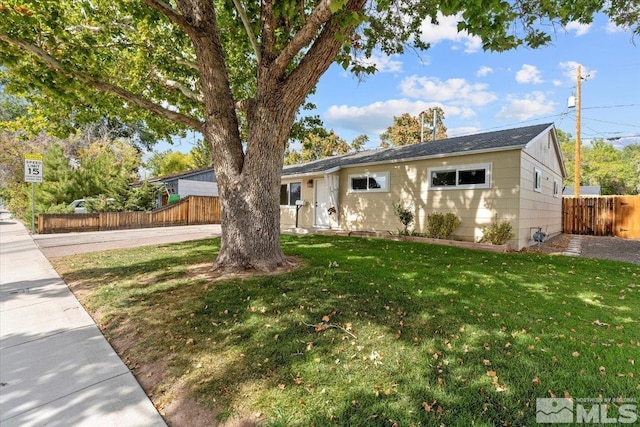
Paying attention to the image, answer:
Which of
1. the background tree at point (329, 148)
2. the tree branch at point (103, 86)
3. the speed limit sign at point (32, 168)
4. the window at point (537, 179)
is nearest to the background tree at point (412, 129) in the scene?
the background tree at point (329, 148)

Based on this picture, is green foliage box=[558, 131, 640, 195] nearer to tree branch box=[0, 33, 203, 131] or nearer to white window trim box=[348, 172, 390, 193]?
white window trim box=[348, 172, 390, 193]

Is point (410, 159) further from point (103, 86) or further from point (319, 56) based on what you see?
point (103, 86)

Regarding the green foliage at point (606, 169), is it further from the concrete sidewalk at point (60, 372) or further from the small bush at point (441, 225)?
the concrete sidewalk at point (60, 372)

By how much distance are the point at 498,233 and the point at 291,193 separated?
29.7 ft

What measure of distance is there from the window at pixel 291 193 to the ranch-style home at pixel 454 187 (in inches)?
1.9

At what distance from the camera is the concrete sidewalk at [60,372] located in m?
2.17

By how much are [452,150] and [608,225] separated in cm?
1021

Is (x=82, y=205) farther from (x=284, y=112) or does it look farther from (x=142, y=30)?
(x=284, y=112)

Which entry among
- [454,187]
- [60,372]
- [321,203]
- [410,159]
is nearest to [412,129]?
[321,203]

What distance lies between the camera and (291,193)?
14.5m

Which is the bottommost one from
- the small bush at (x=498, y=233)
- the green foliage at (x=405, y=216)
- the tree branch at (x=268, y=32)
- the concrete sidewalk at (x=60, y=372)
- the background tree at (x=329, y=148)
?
the concrete sidewalk at (x=60, y=372)

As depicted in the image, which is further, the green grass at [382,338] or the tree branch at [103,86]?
the tree branch at [103,86]

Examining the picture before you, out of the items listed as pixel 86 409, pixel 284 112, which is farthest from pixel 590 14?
pixel 86 409

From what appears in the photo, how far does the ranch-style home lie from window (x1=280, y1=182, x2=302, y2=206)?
48mm
